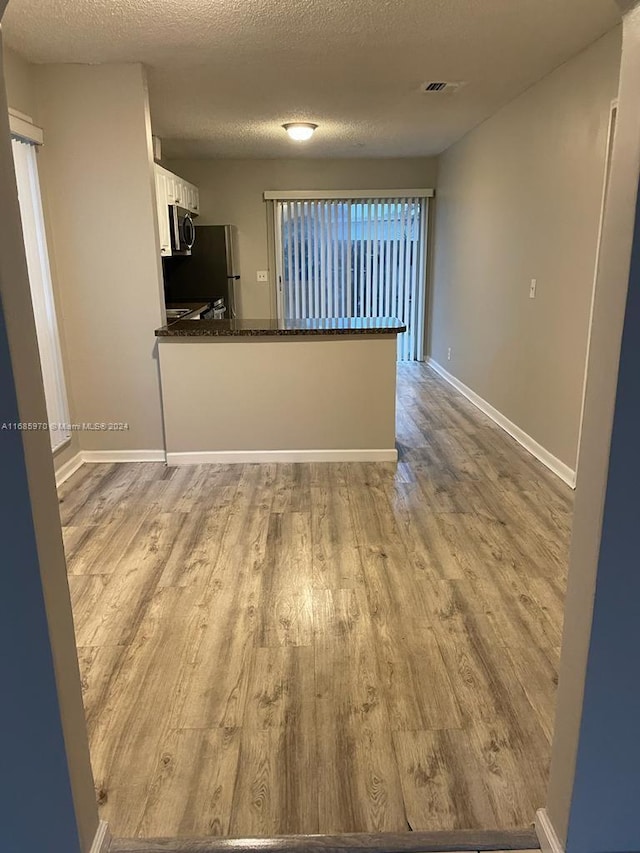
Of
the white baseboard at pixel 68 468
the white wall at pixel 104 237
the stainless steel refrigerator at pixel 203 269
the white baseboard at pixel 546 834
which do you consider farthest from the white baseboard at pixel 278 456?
the white baseboard at pixel 546 834

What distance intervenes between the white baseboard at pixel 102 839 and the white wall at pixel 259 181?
6190 mm

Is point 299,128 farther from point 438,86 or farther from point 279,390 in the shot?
point 279,390

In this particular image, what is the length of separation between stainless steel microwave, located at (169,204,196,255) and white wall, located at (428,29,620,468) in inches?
104

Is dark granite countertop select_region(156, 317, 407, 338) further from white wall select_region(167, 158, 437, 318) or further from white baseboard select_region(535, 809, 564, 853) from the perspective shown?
white wall select_region(167, 158, 437, 318)

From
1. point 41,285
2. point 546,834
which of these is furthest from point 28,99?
point 546,834

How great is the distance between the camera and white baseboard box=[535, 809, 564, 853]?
1.35 m

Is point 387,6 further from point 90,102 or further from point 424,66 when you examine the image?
point 90,102

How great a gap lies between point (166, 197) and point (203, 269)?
1.46 m

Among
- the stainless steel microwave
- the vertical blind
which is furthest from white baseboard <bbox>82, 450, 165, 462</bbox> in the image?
the vertical blind

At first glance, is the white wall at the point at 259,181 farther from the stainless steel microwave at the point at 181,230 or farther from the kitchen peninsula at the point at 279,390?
the kitchen peninsula at the point at 279,390

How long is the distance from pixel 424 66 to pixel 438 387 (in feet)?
10.9

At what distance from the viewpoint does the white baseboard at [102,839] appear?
137 centimetres

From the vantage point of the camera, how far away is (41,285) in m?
3.65

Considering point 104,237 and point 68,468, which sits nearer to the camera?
point 104,237
